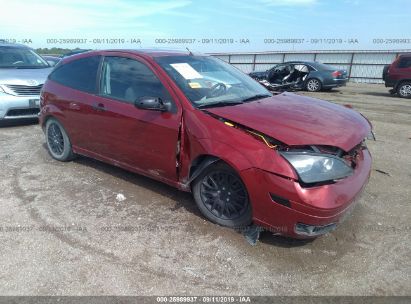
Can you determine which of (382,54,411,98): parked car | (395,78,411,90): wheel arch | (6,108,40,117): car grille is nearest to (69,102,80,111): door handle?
(6,108,40,117): car grille

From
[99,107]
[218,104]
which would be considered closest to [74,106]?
[99,107]

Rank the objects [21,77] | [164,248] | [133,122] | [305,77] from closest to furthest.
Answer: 1. [164,248]
2. [133,122]
3. [21,77]
4. [305,77]

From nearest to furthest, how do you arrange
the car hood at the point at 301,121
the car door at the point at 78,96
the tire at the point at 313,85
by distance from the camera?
1. the car hood at the point at 301,121
2. the car door at the point at 78,96
3. the tire at the point at 313,85

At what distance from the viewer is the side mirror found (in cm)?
356

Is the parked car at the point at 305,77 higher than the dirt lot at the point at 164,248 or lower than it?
higher

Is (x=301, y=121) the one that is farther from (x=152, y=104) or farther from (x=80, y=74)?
(x=80, y=74)

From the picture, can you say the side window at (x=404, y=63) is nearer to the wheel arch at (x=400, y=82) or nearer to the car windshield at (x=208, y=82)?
the wheel arch at (x=400, y=82)

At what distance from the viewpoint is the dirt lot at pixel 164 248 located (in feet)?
8.98

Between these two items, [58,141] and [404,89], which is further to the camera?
[404,89]

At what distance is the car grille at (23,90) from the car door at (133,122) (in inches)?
151

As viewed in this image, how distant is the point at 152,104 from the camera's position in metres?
3.56

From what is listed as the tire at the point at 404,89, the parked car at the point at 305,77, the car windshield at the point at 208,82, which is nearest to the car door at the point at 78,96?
the car windshield at the point at 208,82

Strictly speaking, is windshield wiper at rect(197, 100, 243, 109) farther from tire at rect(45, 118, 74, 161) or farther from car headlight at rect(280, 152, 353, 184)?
tire at rect(45, 118, 74, 161)

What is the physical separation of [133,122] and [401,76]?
1312 centimetres
